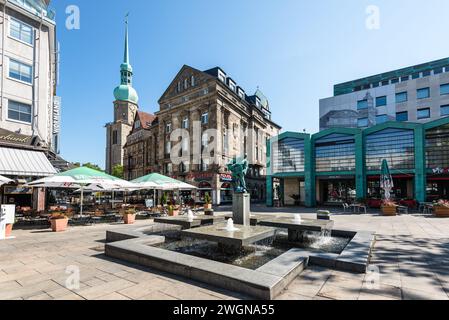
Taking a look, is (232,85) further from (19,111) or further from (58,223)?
(58,223)

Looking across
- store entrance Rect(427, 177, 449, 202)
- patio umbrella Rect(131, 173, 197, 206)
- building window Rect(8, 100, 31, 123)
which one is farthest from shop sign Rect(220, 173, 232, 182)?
store entrance Rect(427, 177, 449, 202)

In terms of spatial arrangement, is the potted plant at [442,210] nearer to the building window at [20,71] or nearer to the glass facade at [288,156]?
the glass facade at [288,156]

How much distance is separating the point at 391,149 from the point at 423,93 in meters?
24.2

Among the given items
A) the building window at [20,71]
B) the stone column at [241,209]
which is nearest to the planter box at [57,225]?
the stone column at [241,209]

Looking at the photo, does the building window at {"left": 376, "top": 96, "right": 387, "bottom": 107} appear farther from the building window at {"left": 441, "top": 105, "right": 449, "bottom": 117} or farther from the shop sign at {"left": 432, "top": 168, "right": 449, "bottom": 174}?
the shop sign at {"left": 432, "top": 168, "right": 449, "bottom": 174}

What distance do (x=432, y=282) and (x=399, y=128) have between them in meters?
23.7

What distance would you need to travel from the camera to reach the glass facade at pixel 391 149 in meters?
23.4

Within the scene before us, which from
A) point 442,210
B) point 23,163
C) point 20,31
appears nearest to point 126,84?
point 20,31

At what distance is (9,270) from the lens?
5727 millimetres

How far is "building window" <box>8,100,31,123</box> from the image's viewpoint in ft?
58.6

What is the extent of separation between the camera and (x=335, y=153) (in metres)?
26.9

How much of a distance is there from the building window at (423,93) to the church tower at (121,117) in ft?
214
